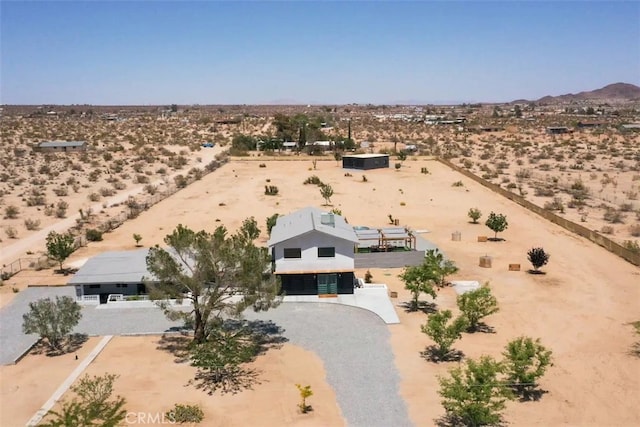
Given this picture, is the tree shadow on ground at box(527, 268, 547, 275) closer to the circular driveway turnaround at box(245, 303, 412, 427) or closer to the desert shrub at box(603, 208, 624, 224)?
the circular driveway turnaround at box(245, 303, 412, 427)

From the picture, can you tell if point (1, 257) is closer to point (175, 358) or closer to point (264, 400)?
point (175, 358)

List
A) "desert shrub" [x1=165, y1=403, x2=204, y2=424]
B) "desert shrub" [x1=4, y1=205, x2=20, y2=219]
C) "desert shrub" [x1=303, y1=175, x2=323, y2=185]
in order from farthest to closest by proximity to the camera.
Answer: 1. "desert shrub" [x1=303, y1=175, x2=323, y2=185]
2. "desert shrub" [x1=4, y1=205, x2=20, y2=219]
3. "desert shrub" [x1=165, y1=403, x2=204, y2=424]

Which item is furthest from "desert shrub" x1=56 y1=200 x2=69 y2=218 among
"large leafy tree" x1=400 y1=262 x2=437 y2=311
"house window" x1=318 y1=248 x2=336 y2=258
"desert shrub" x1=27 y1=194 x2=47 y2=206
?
"large leafy tree" x1=400 y1=262 x2=437 y2=311

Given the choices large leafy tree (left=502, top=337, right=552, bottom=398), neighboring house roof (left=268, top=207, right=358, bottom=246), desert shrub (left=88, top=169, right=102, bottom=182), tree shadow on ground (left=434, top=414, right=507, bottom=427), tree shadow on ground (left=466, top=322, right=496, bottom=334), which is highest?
neighboring house roof (left=268, top=207, right=358, bottom=246)

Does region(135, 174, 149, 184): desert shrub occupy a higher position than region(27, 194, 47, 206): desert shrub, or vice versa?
region(135, 174, 149, 184): desert shrub

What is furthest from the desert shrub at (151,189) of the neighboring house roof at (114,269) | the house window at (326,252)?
the house window at (326,252)

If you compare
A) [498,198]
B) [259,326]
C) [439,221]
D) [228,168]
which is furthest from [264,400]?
[228,168]

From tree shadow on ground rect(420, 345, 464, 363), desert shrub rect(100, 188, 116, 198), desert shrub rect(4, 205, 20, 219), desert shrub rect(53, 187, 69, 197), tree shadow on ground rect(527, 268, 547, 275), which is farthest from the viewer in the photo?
desert shrub rect(100, 188, 116, 198)

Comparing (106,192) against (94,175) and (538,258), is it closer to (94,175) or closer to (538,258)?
(94,175)
